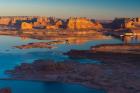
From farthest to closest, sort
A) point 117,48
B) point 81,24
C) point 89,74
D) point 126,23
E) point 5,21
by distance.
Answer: point 5,21, point 81,24, point 126,23, point 117,48, point 89,74

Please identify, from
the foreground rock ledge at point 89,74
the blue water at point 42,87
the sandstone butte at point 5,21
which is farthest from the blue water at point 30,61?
the sandstone butte at point 5,21

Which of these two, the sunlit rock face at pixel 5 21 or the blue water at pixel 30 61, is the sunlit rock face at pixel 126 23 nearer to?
the sunlit rock face at pixel 5 21

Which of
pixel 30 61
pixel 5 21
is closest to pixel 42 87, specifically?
pixel 30 61

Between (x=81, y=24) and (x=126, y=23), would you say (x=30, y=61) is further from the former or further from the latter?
(x=81, y=24)

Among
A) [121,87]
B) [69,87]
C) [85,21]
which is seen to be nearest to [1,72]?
[69,87]

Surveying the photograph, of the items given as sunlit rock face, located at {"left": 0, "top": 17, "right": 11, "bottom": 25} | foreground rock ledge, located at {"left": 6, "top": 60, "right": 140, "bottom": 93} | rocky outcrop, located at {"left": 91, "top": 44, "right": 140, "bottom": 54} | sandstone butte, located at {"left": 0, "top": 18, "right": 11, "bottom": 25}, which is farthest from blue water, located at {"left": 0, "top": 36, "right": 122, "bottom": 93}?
sandstone butte, located at {"left": 0, "top": 18, "right": 11, "bottom": 25}

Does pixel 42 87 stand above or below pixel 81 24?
below

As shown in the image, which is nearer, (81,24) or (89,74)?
(89,74)

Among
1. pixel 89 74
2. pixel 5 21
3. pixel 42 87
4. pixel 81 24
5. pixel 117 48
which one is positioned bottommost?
pixel 42 87
